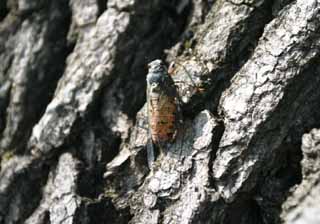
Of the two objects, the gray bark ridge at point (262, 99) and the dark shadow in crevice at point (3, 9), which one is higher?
the dark shadow in crevice at point (3, 9)

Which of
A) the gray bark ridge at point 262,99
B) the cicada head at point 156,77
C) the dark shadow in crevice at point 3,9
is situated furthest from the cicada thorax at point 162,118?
the dark shadow in crevice at point 3,9

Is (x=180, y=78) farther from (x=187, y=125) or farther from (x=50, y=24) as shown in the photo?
(x=50, y=24)

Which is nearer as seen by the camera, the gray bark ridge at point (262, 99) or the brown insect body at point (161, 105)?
the gray bark ridge at point (262, 99)

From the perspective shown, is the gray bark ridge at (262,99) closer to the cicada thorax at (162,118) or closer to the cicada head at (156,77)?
the cicada thorax at (162,118)

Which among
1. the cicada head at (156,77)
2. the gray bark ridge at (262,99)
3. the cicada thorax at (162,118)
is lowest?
the gray bark ridge at (262,99)

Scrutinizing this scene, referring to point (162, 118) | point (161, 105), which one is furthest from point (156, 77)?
point (162, 118)

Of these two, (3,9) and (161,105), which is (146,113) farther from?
(3,9)

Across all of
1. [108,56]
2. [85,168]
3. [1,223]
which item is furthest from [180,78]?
[1,223]
